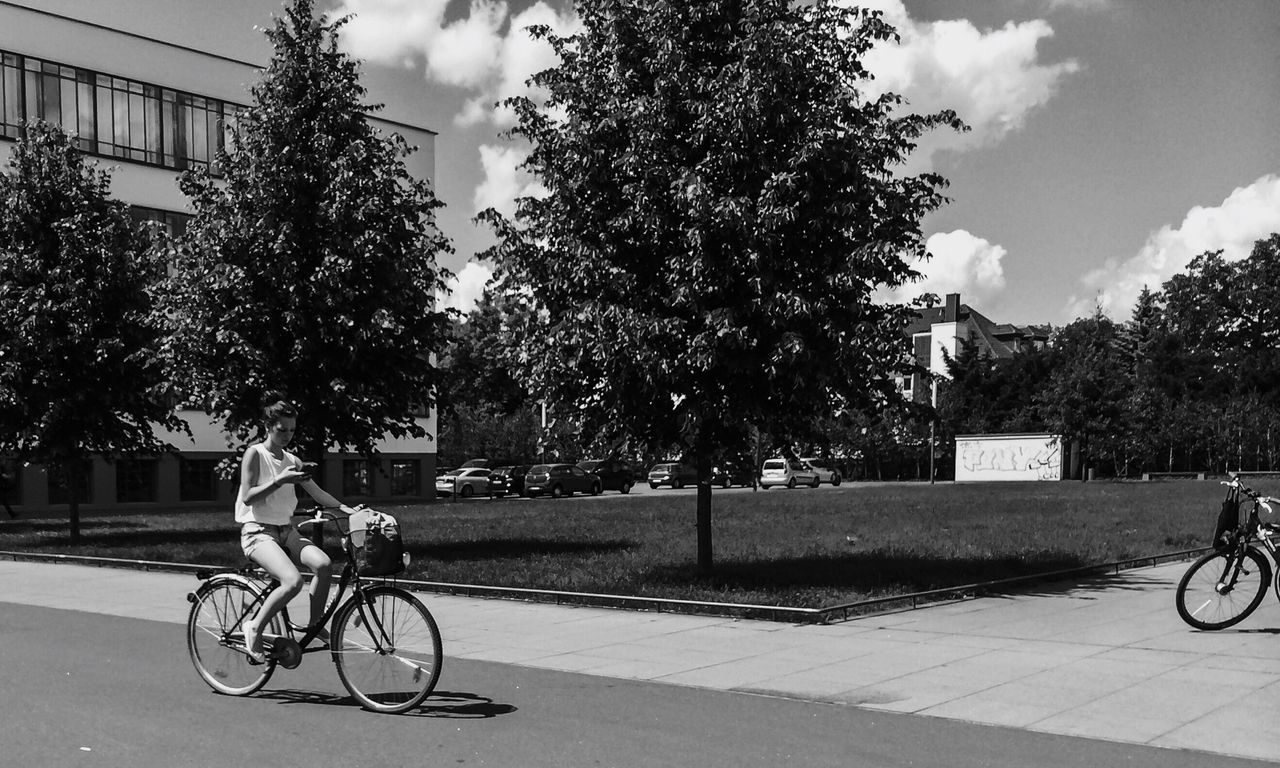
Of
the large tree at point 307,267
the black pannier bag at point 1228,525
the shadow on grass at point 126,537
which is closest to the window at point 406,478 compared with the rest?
the shadow on grass at point 126,537

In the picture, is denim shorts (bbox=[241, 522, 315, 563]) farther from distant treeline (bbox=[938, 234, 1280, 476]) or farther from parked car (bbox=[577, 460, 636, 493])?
distant treeline (bbox=[938, 234, 1280, 476])

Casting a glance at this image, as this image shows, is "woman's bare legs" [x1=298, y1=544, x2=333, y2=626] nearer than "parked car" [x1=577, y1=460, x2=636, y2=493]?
Yes

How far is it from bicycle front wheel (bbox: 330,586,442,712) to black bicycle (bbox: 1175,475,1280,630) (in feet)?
21.5

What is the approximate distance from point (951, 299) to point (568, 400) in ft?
374

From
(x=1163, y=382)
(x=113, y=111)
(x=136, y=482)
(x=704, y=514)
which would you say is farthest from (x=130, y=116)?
(x=1163, y=382)

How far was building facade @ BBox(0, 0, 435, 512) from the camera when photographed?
40906 millimetres

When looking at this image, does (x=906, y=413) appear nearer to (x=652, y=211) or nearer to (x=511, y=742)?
(x=652, y=211)

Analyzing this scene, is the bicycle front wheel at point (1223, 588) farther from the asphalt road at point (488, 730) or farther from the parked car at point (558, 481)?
the parked car at point (558, 481)

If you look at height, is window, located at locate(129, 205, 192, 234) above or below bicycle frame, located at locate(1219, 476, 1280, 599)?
above

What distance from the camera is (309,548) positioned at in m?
7.20

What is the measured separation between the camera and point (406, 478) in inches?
2125

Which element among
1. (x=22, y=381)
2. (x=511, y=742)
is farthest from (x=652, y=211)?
(x=22, y=381)

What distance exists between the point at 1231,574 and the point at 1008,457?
5790cm

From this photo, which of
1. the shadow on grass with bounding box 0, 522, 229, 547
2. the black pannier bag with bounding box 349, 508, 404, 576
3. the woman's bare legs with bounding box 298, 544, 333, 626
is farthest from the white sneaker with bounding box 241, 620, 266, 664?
the shadow on grass with bounding box 0, 522, 229, 547
